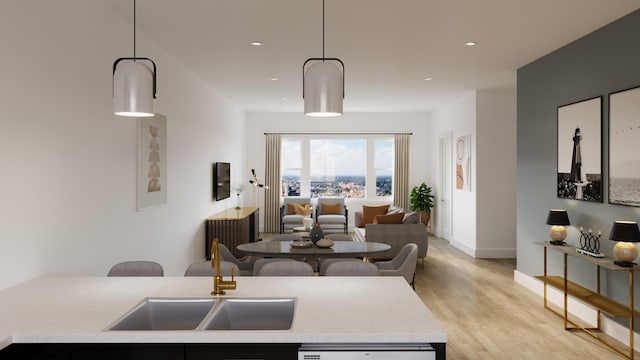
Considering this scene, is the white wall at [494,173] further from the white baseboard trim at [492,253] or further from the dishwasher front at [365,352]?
the dishwasher front at [365,352]

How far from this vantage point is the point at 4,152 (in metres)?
2.81

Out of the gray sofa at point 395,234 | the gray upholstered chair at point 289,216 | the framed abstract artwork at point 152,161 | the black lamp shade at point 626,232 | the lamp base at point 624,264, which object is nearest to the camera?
the black lamp shade at point 626,232

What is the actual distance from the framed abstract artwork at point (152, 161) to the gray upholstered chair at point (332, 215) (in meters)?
5.27

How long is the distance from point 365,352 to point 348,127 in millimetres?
9714

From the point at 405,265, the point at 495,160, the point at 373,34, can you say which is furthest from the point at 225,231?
the point at 495,160

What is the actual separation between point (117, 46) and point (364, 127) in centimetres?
777

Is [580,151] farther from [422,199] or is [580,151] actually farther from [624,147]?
[422,199]

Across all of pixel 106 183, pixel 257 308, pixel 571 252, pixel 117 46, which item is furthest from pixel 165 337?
pixel 571 252

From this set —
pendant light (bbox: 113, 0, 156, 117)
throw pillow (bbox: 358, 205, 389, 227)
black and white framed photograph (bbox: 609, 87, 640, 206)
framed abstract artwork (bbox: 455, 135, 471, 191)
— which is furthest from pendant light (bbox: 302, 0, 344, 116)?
throw pillow (bbox: 358, 205, 389, 227)

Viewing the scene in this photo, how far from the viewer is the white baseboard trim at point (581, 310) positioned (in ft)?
13.9

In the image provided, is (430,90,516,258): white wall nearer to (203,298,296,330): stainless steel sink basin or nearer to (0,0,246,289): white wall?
(0,0,246,289): white wall

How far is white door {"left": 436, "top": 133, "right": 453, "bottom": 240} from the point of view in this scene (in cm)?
980

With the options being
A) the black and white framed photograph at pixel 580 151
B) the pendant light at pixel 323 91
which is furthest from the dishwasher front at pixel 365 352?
the black and white framed photograph at pixel 580 151

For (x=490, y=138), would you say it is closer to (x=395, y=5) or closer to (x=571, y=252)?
(x=571, y=252)
